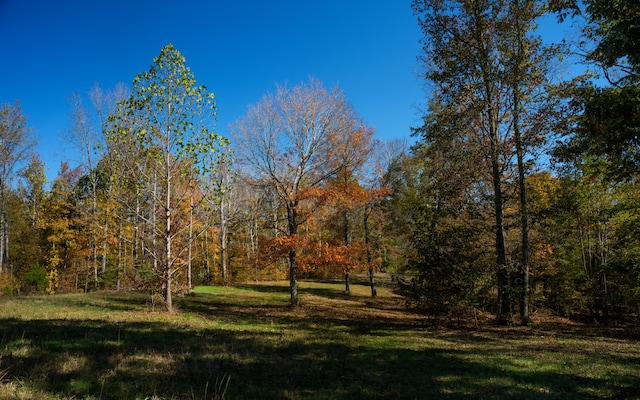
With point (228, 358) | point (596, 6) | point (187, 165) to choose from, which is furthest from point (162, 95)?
point (596, 6)

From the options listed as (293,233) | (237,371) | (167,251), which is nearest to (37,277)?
(167,251)

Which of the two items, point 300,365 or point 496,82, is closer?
point 300,365

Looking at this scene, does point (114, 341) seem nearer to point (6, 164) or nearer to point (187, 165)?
point (187, 165)

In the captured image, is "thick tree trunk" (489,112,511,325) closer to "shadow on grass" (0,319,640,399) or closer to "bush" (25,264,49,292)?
"shadow on grass" (0,319,640,399)

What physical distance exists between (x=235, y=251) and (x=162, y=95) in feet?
103

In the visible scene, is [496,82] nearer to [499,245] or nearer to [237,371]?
[499,245]

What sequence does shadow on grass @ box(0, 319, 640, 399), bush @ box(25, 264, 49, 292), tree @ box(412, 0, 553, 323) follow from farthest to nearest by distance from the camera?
bush @ box(25, 264, 49, 292), tree @ box(412, 0, 553, 323), shadow on grass @ box(0, 319, 640, 399)

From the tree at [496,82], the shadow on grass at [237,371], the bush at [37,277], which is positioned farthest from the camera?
the bush at [37,277]

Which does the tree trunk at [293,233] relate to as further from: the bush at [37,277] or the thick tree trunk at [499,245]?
the bush at [37,277]

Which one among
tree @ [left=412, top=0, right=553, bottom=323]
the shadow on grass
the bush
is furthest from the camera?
the bush

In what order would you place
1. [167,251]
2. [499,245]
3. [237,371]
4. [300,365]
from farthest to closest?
1. [499,245]
2. [167,251]
3. [300,365]
4. [237,371]

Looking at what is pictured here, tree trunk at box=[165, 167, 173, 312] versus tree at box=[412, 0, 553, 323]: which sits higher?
tree at box=[412, 0, 553, 323]

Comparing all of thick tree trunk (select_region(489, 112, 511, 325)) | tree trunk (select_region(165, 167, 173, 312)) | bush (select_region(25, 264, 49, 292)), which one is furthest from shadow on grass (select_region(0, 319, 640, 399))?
bush (select_region(25, 264, 49, 292))

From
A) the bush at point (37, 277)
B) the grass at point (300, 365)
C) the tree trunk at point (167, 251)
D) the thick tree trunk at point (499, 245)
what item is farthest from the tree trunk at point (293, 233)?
the bush at point (37, 277)
